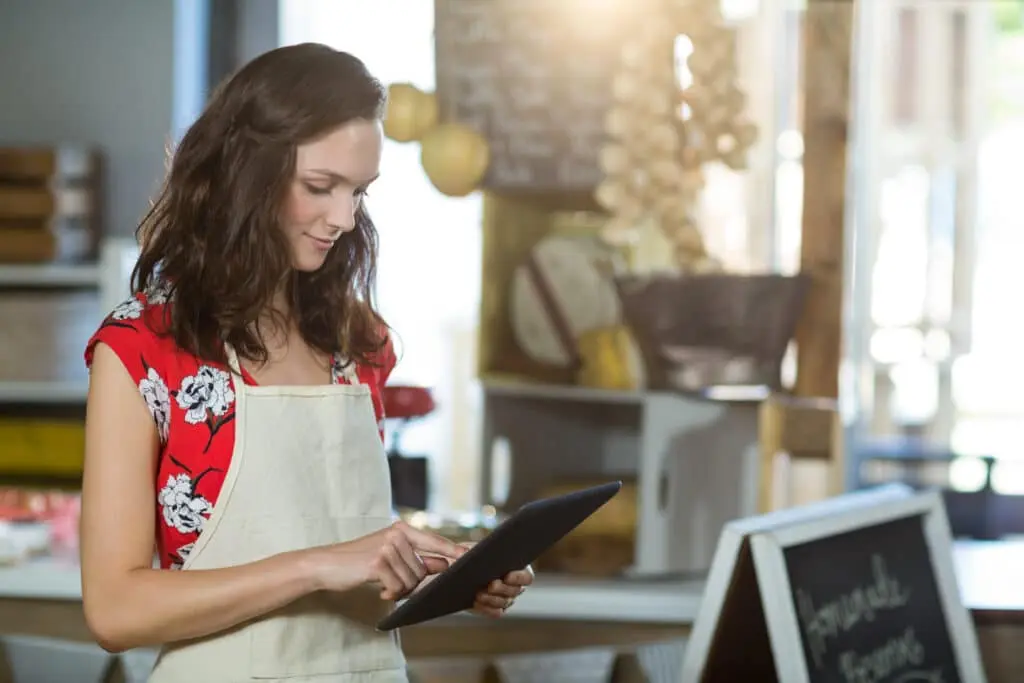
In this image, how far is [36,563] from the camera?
2.34 metres

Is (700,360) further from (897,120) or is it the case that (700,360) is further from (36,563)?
(897,120)

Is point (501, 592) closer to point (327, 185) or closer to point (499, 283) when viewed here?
point (327, 185)

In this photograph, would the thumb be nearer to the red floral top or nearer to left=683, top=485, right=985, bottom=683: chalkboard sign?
the red floral top

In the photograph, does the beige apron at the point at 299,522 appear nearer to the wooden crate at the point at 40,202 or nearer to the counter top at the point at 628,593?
the counter top at the point at 628,593

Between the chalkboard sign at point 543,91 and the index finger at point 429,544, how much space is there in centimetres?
128

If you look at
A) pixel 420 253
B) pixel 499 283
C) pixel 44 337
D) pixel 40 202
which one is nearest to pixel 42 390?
pixel 44 337

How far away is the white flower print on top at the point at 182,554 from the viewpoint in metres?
1.32

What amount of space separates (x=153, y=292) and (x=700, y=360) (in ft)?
3.50

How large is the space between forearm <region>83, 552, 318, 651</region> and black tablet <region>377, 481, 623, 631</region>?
0.34ft

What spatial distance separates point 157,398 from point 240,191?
0.21 meters

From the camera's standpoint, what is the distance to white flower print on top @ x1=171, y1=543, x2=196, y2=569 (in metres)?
1.32

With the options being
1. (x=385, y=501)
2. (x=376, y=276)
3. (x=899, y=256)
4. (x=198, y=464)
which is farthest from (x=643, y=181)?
(x=899, y=256)

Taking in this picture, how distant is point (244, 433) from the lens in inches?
52.6

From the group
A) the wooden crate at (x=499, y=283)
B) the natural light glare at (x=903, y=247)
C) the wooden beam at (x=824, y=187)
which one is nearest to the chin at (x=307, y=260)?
the wooden beam at (x=824, y=187)
